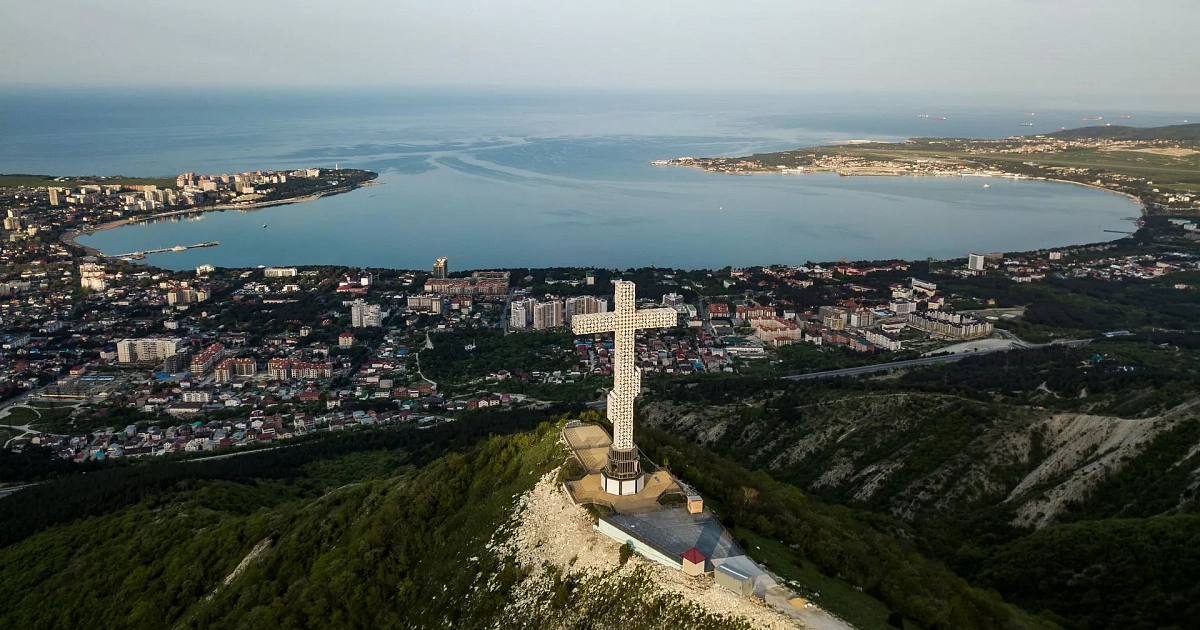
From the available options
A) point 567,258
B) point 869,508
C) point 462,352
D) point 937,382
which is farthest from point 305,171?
point 869,508

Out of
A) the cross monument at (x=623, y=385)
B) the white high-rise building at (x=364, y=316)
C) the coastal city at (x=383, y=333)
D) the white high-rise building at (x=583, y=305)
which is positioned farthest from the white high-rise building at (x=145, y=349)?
the cross monument at (x=623, y=385)

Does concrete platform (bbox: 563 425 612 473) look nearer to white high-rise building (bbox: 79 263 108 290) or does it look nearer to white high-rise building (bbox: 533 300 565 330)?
white high-rise building (bbox: 533 300 565 330)

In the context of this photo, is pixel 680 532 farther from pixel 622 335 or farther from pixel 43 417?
pixel 43 417

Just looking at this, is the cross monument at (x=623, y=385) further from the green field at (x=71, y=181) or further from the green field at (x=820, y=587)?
the green field at (x=71, y=181)

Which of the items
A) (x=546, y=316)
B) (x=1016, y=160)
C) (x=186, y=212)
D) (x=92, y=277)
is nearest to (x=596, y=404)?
(x=546, y=316)

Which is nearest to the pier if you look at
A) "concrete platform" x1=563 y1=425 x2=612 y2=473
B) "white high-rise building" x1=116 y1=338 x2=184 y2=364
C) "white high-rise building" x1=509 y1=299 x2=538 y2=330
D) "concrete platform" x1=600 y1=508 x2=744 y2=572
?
"white high-rise building" x1=116 y1=338 x2=184 y2=364

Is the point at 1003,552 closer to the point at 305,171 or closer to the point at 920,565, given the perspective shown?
the point at 920,565
